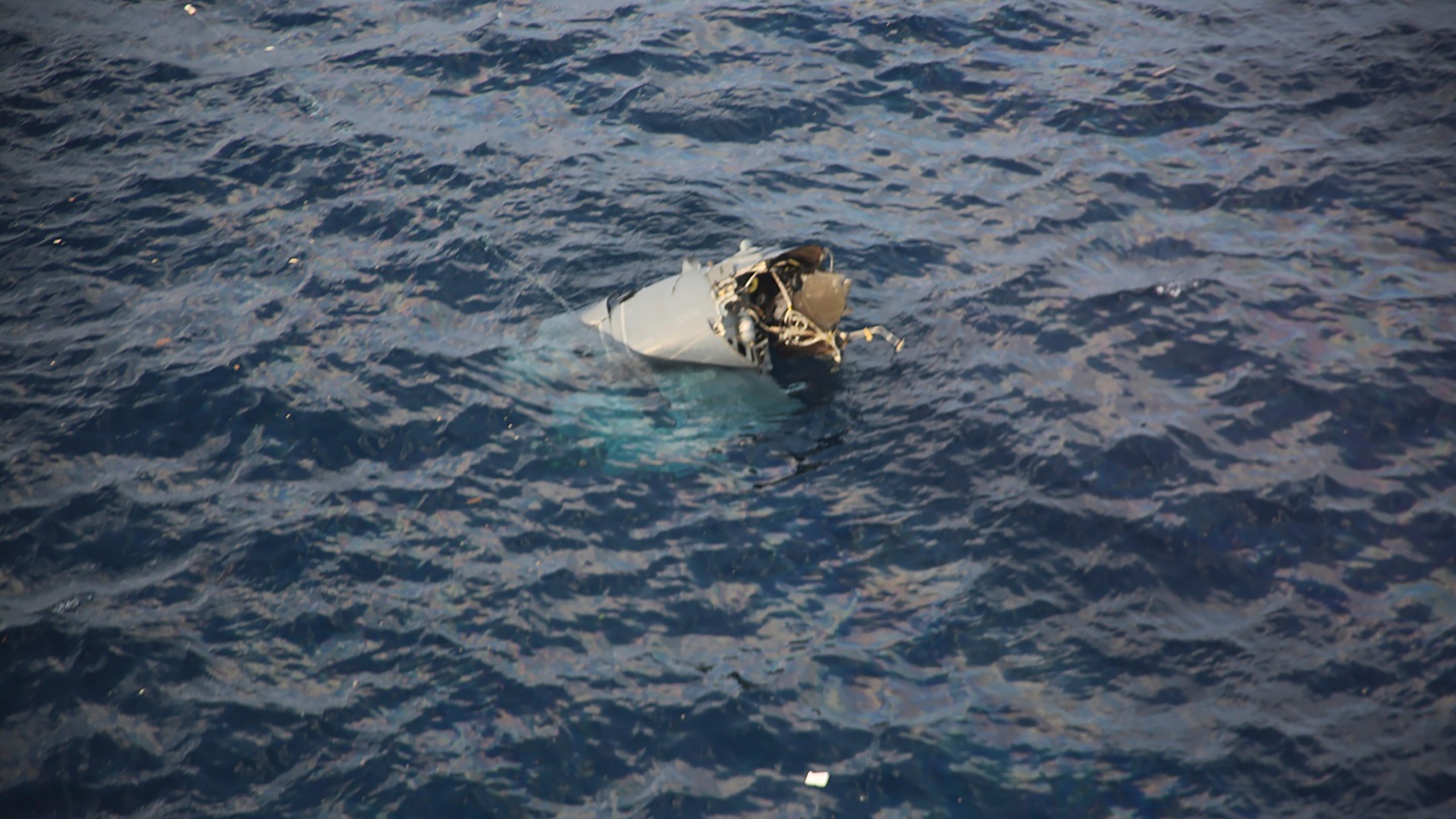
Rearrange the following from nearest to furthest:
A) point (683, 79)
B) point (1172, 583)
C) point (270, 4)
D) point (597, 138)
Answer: point (1172, 583), point (597, 138), point (683, 79), point (270, 4)

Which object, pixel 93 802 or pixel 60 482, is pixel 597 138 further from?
pixel 93 802

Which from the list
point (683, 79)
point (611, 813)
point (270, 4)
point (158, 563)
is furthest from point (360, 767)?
point (270, 4)

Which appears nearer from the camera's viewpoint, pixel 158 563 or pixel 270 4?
pixel 158 563

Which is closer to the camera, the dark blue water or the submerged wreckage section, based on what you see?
the dark blue water

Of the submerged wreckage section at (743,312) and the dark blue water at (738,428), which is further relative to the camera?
the submerged wreckage section at (743,312)
